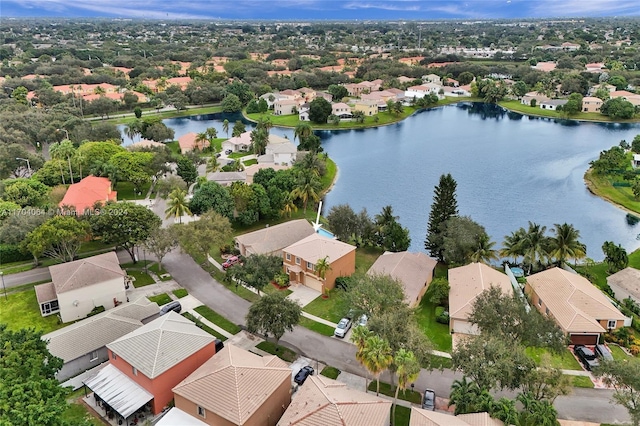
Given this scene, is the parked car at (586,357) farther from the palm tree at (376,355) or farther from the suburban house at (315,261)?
the suburban house at (315,261)

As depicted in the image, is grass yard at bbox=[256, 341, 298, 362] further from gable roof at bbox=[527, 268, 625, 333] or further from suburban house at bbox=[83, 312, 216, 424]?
gable roof at bbox=[527, 268, 625, 333]

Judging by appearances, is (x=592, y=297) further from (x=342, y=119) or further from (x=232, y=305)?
(x=342, y=119)

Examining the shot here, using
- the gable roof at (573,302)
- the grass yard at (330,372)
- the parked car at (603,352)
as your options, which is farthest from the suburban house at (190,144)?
the parked car at (603,352)

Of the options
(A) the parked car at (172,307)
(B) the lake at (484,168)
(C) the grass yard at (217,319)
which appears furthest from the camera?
(B) the lake at (484,168)

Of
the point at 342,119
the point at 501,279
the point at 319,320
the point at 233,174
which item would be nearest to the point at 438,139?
the point at 342,119

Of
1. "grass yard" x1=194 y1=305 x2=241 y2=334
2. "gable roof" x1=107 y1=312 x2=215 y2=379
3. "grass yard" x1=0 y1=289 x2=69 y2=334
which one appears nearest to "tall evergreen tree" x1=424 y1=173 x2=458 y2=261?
"grass yard" x1=194 y1=305 x2=241 y2=334

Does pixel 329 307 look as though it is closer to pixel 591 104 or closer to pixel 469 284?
pixel 469 284

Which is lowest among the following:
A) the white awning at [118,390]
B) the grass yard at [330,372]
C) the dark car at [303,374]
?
the grass yard at [330,372]

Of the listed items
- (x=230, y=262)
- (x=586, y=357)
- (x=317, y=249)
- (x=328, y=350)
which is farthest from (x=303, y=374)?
(x=586, y=357)
